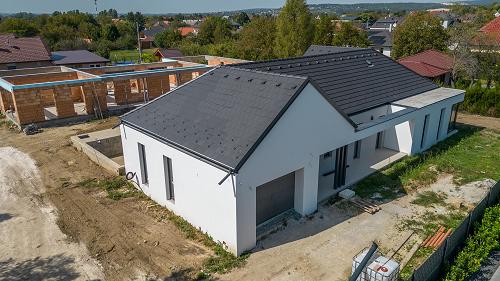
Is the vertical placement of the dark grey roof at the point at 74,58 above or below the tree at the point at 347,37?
below

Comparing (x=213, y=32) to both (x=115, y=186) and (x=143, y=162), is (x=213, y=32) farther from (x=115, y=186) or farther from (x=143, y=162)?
(x=143, y=162)

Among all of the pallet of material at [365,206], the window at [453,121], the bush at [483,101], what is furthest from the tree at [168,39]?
the pallet of material at [365,206]

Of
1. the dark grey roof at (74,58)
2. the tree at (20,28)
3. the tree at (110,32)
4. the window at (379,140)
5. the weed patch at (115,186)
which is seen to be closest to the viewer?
the weed patch at (115,186)

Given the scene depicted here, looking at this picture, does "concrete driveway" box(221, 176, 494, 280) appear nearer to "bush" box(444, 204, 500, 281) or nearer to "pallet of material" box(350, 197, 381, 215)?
"pallet of material" box(350, 197, 381, 215)

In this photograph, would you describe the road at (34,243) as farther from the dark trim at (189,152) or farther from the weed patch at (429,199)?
the weed patch at (429,199)

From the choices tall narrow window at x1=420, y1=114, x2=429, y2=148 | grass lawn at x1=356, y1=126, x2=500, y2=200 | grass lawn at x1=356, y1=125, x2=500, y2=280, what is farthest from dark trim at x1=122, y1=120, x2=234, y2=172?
tall narrow window at x1=420, y1=114, x2=429, y2=148

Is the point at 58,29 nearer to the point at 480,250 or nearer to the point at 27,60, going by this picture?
the point at 27,60

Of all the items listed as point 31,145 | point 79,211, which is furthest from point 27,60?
point 79,211

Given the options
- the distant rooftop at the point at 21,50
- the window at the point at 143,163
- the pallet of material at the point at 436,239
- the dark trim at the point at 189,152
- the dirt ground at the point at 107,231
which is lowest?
the dirt ground at the point at 107,231
